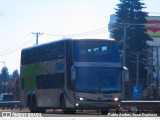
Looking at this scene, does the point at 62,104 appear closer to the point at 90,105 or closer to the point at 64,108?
the point at 64,108

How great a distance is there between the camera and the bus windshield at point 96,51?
28281 mm

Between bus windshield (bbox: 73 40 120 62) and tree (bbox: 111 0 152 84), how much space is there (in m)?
44.1

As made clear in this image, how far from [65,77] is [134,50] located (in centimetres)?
4636

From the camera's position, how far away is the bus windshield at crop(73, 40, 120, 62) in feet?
92.8

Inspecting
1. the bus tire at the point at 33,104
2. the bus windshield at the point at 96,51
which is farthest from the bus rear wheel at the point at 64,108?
the bus tire at the point at 33,104

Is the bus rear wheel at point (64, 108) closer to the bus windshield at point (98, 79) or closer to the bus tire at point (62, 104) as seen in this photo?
the bus tire at point (62, 104)

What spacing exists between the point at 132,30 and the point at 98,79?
155 feet

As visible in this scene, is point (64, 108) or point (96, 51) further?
point (64, 108)

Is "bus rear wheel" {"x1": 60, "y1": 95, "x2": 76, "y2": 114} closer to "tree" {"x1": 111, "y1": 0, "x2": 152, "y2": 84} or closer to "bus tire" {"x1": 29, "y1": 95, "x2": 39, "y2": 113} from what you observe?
"bus tire" {"x1": 29, "y1": 95, "x2": 39, "y2": 113}

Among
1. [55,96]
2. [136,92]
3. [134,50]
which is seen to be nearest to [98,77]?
[55,96]

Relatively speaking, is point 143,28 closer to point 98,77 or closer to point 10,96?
point 10,96

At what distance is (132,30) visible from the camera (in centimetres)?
7481

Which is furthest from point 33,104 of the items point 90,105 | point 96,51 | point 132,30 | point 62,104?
point 132,30

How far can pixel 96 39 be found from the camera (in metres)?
29.0
